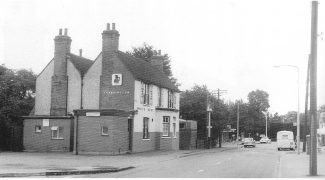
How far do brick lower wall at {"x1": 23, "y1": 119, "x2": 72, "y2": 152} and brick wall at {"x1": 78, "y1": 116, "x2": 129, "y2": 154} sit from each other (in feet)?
11.0

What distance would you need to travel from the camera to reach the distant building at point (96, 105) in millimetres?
35844

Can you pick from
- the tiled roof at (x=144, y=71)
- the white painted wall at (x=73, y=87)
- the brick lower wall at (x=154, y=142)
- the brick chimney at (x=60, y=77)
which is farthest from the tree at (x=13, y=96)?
the brick lower wall at (x=154, y=142)

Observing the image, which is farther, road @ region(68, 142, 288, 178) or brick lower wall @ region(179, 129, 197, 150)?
brick lower wall @ region(179, 129, 197, 150)

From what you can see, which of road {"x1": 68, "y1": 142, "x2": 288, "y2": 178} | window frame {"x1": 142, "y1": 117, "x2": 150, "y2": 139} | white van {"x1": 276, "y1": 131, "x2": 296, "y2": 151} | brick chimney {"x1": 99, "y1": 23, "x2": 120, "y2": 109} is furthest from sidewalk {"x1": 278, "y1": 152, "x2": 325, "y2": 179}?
white van {"x1": 276, "y1": 131, "x2": 296, "y2": 151}

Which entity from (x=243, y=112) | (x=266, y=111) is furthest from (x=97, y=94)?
(x=266, y=111)

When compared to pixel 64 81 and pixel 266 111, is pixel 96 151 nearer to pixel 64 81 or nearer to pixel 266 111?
pixel 64 81

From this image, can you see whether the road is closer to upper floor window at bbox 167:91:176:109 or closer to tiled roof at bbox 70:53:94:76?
tiled roof at bbox 70:53:94:76

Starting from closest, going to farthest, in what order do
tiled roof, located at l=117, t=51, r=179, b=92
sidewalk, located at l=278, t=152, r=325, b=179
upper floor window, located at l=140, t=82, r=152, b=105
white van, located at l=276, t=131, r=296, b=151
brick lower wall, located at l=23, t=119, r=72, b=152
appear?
sidewalk, located at l=278, t=152, r=325, b=179 → brick lower wall, located at l=23, t=119, r=72, b=152 → tiled roof, located at l=117, t=51, r=179, b=92 → upper floor window, located at l=140, t=82, r=152, b=105 → white van, located at l=276, t=131, r=296, b=151

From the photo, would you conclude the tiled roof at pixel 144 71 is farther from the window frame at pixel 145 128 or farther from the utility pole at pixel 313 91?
the utility pole at pixel 313 91

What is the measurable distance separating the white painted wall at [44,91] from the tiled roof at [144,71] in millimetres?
6942

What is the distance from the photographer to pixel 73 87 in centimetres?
4184

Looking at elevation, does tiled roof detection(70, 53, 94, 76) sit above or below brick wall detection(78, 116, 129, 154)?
above

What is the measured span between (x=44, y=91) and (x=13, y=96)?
492 centimetres

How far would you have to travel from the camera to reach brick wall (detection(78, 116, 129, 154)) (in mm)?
35500
